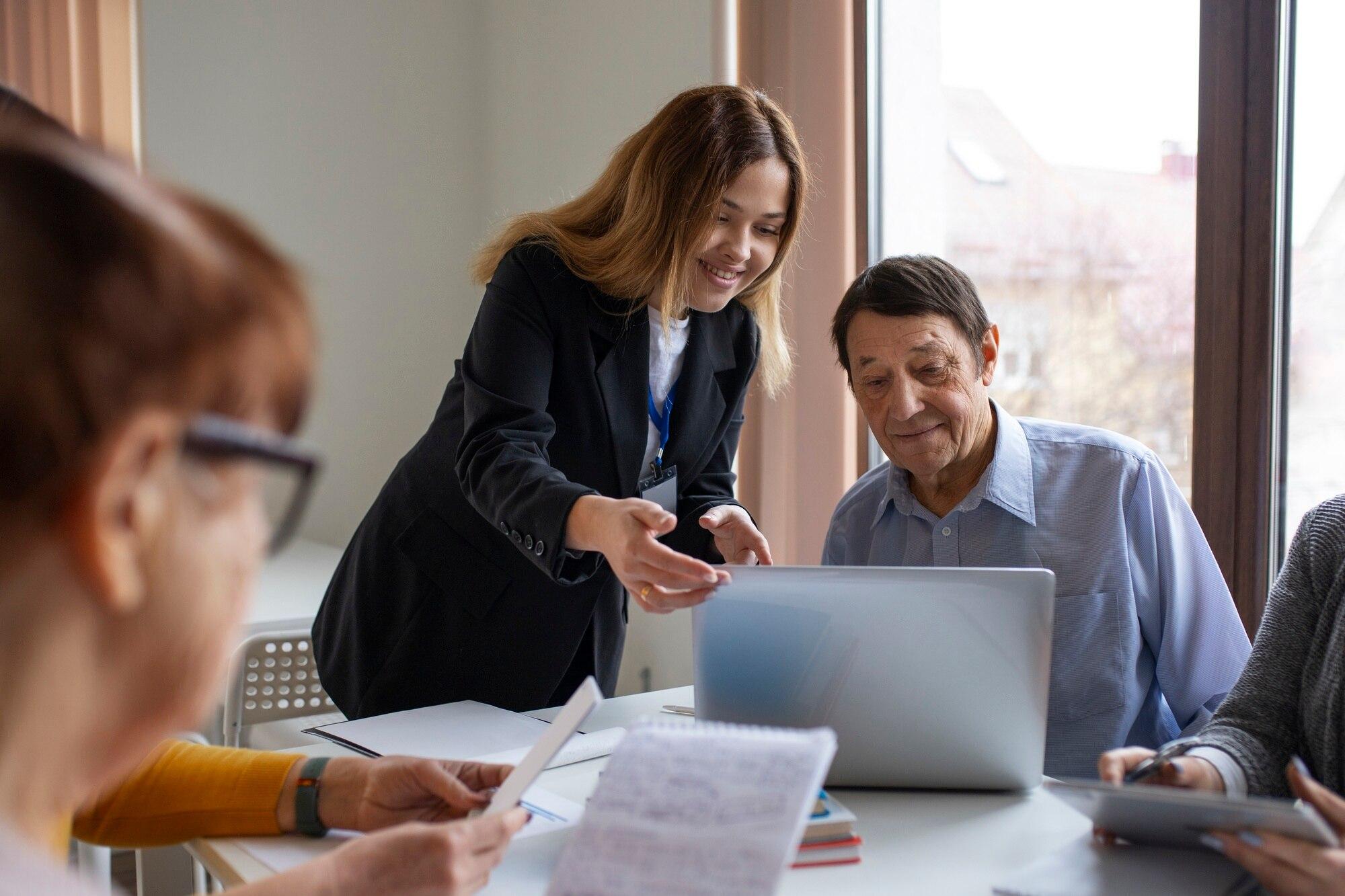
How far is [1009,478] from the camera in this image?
5.07 feet

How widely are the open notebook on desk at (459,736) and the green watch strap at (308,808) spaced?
0.57 feet

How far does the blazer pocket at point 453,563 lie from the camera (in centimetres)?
165

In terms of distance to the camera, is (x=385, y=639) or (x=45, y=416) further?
(x=385, y=639)

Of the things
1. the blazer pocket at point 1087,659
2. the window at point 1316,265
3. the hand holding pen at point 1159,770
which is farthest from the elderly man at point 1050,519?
the window at point 1316,265

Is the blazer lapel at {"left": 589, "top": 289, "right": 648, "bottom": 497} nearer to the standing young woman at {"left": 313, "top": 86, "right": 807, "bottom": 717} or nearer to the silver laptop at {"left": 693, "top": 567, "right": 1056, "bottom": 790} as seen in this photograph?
the standing young woman at {"left": 313, "top": 86, "right": 807, "bottom": 717}

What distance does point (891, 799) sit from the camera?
3.74 feet

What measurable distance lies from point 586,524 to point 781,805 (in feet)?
2.06

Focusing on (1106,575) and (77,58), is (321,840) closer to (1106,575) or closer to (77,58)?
(1106,575)

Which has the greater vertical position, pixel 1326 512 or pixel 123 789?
pixel 1326 512

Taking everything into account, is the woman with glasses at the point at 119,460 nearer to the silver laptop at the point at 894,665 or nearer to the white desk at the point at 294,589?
the silver laptop at the point at 894,665

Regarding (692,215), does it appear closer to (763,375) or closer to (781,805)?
(763,375)

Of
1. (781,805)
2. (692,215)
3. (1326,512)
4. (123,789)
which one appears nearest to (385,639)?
(123,789)

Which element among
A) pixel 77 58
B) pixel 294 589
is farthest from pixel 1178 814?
pixel 77 58

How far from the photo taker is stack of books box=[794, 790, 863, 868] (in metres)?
0.97
